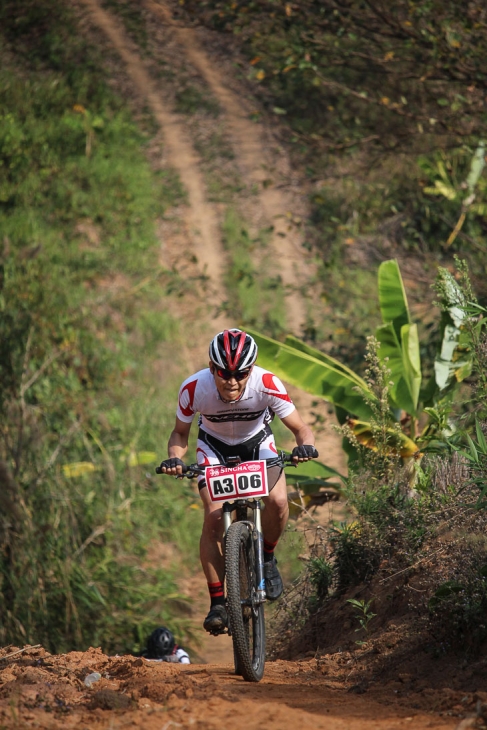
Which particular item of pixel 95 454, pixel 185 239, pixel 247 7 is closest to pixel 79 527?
pixel 95 454

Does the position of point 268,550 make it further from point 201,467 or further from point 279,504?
point 201,467

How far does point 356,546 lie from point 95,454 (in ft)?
21.7

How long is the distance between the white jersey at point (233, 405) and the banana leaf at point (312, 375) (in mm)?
2280

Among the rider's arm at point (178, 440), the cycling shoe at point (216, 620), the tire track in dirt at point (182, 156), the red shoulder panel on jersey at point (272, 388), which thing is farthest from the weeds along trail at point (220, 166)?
the cycling shoe at point (216, 620)

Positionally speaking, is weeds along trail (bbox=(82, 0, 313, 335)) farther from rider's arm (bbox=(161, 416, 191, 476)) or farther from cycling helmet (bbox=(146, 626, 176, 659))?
rider's arm (bbox=(161, 416, 191, 476))

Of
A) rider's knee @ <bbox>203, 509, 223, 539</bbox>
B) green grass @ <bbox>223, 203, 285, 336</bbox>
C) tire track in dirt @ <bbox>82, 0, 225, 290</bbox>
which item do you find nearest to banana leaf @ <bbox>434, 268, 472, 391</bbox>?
rider's knee @ <bbox>203, 509, 223, 539</bbox>

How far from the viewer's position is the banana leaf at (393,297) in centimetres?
789

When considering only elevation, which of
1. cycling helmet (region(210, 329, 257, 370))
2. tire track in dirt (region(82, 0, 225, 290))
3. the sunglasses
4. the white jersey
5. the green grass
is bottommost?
the green grass

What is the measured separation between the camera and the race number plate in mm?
5129

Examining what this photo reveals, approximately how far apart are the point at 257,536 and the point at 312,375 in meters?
2.85

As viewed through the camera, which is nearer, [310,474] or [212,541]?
[212,541]

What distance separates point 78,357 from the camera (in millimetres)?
14891

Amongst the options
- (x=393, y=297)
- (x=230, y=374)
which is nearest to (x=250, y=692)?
(x=230, y=374)

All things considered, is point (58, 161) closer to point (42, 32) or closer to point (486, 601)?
point (42, 32)
